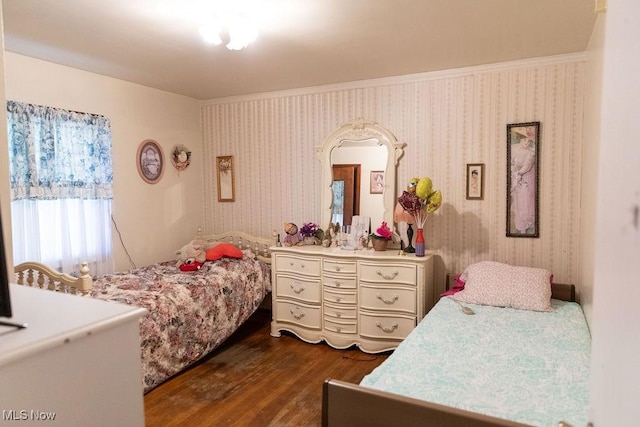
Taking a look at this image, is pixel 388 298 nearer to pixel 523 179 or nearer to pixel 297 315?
pixel 297 315

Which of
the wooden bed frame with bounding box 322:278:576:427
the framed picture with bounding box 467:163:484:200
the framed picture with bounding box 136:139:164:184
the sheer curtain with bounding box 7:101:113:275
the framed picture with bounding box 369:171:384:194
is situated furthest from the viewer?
the framed picture with bounding box 136:139:164:184

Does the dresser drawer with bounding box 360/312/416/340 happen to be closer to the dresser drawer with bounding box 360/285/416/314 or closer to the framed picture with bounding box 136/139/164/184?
the dresser drawer with bounding box 360/285/416/314

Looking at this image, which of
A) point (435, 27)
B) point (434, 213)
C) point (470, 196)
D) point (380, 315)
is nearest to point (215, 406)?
point (380, 315)

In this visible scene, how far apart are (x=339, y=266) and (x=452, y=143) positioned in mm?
1455


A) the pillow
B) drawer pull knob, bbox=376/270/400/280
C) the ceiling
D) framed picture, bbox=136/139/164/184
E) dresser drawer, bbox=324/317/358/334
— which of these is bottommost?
dresser drawer, bbox=324/317/358/334

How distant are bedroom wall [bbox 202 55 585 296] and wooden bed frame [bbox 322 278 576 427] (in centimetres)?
240

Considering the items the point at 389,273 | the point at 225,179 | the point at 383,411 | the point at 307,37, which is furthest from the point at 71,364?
the point at 225,179

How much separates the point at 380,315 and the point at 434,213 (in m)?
1.02

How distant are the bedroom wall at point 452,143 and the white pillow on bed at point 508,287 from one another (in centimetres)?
38

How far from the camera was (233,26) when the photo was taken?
2.29 m

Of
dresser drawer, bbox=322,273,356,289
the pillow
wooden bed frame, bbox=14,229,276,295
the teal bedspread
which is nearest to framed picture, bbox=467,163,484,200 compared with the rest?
the teal bedspread

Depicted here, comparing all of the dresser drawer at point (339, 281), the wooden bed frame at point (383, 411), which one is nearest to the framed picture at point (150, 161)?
the dresser drawer at point (339, 281)

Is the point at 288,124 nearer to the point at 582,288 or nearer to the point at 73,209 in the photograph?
the point at 73,209

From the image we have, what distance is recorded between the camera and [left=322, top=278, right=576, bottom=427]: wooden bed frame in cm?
134
